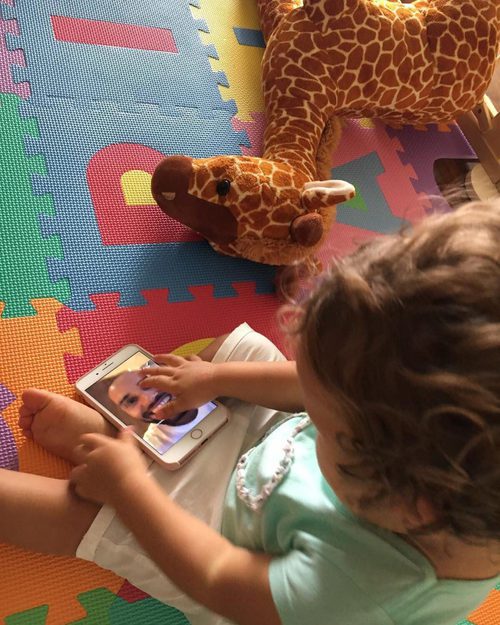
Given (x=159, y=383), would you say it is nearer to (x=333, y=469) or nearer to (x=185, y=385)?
(x=185, y=385)

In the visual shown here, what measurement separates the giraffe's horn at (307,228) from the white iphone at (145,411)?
31cm

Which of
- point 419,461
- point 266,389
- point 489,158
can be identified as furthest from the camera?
point 489,158

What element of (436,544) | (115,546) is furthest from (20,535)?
(436,544)

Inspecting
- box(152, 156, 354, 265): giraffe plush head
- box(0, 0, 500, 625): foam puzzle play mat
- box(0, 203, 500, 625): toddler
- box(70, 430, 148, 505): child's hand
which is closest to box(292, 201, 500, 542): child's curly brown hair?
box(0, 203, 500, 625): toddler

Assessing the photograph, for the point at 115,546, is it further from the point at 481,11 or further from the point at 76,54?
the point at 481,11

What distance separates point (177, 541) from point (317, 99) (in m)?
0.83

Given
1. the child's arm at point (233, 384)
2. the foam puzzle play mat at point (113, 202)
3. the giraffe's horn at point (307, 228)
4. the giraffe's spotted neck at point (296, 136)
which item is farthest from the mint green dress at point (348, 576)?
the giraffe's spotted neck at point (296, 136)

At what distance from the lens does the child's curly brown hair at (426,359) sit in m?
0.35

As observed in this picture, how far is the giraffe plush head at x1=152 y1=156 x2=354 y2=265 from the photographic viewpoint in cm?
89

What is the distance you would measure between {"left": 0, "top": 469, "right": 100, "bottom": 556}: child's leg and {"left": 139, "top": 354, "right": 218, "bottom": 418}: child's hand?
15 cm

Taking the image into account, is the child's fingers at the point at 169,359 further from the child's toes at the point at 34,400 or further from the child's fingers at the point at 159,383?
the child's toes at the point at 34,400

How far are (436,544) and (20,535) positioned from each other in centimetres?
43

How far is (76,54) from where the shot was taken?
1.03m

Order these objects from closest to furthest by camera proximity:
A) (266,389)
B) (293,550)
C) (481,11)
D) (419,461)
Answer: (419,461) → (293,550) → (266,389) → (481,11)
